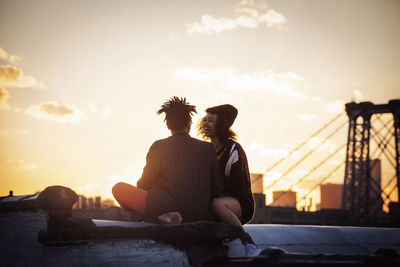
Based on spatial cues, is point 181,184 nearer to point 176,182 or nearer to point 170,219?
point 176,182

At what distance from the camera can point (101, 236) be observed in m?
2.56

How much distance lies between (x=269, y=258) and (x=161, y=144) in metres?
1.79

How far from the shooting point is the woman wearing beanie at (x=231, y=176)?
335cm

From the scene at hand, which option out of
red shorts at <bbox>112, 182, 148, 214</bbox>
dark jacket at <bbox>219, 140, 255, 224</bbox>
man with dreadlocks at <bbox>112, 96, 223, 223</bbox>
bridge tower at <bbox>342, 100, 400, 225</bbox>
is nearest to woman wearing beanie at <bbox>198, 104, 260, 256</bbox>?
dark jacket at <bbox>219, 140, 255, 224</bbox>

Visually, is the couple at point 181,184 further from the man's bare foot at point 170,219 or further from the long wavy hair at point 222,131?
the long wavy hair at point 222,131

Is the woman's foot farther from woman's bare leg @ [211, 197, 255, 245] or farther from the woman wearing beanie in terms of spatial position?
woman's bare leg @ [211, 197, 255, 245]

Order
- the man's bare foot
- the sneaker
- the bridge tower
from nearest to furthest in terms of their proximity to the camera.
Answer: the man's bare foot
the sneaker
the bridge tower

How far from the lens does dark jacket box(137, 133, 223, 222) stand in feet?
10.9

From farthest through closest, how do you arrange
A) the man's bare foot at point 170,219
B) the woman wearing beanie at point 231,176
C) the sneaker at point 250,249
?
the woman wearing beanie at point 231,176
the sneaker at point 250,249
the man's bare foot at point 170,219

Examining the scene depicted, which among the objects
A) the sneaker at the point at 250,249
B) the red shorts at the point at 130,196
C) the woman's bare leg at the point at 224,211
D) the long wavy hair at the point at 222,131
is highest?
the long wavy hair at the point at 222,131

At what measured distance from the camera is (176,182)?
3.35m

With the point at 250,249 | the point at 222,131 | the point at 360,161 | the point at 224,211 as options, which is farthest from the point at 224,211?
the point at 360,161

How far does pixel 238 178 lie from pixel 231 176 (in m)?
0.09

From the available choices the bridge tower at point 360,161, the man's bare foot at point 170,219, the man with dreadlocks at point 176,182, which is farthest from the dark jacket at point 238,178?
the bridge tower at point 360,161
